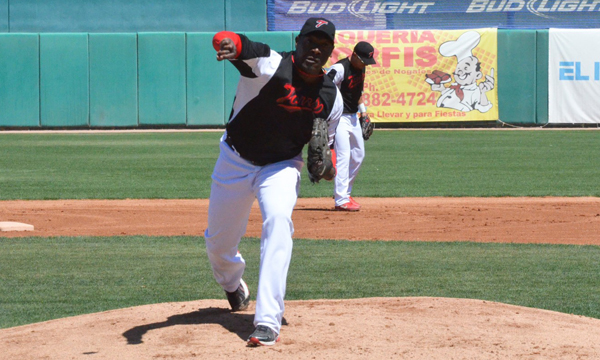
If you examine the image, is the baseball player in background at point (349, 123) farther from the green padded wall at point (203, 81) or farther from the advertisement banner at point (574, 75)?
the advertisement banner at point (574, 75)

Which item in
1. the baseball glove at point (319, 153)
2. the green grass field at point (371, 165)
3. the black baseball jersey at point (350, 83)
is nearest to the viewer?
the baseball glove at point (319, 153)

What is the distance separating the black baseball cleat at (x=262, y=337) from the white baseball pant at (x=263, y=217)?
0.03 m

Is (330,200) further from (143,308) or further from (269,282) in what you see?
(269,282)

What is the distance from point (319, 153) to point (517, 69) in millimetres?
23319

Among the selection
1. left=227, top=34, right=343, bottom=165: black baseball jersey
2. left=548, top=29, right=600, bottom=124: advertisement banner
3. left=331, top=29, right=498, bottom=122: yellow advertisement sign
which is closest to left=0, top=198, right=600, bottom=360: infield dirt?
left=227, top=34, right=343, bottom=165: black baseball jersey

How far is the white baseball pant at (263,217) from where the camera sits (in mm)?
4488

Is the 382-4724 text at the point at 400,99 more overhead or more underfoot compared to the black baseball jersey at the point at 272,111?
more overhead

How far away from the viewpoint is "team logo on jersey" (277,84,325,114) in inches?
183

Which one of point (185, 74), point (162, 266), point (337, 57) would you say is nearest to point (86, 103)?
point (185, 74)

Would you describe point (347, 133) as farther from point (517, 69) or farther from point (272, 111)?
point (517, 69)

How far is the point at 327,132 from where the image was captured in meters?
→ 4.94

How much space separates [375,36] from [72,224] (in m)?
18.2

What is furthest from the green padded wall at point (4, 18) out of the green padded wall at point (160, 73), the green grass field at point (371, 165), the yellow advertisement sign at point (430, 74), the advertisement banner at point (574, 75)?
the advertisement banner at point (574, 75)

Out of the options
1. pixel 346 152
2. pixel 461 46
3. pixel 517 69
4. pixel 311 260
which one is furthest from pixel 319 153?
pixel 517 69
